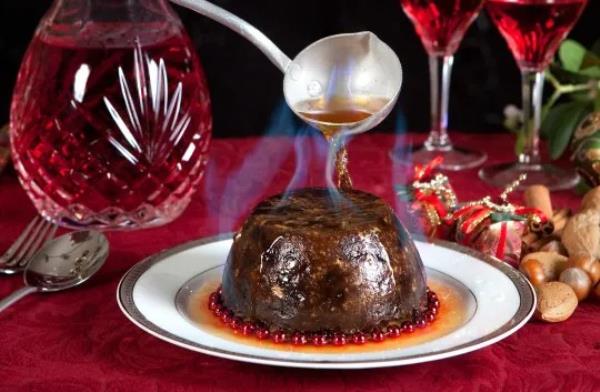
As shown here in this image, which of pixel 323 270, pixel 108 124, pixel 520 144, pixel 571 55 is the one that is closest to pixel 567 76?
pixel 571 55

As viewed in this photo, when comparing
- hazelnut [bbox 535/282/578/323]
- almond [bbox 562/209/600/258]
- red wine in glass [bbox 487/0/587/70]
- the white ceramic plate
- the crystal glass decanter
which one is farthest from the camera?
red wine in glass [bbox 487/0/587/70]

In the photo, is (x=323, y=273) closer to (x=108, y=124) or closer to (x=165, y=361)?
→ (x=165, y=361)

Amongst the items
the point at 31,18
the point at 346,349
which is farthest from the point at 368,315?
A: the point at 31,18

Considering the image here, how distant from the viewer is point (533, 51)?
141cm

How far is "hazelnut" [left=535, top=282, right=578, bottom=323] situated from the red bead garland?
9cm

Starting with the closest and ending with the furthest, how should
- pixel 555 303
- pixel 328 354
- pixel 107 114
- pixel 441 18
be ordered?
pixel 328 354 < pixel 555 303 < pixel 107 114 < pixel 441 18

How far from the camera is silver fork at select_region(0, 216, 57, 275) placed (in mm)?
1065

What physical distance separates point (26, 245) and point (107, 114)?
0.16m

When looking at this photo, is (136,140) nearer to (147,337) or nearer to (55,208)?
(55,208)

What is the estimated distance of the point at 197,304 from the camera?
3.08 ft

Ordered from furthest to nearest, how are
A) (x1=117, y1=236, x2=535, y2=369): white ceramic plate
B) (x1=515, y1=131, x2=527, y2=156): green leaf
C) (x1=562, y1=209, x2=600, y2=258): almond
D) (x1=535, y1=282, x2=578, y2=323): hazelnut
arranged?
(x1=515, y1=131, x2=527, y2=156): green leaf < (x1=562, y1=209, x2=600, y2=258): almond < (x1=535, y1=282, x2=578, y2=323): hazelnut < (x1=117, y1=236, x2=535, y2=369): white ceramic plate

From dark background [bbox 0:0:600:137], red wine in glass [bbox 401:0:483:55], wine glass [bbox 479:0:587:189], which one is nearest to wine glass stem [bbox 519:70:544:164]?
wine glass [bbox 479:0:587:189]

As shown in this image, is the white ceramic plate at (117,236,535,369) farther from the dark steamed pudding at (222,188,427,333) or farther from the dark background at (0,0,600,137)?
the dark background at (0,0,600,137)

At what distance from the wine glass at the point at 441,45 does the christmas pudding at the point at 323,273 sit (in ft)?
1.84
